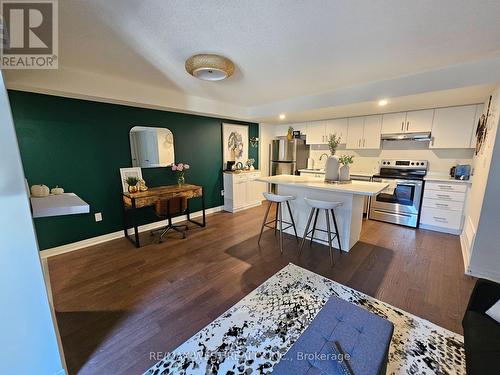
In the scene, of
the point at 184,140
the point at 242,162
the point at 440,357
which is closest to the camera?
the point at 440,357

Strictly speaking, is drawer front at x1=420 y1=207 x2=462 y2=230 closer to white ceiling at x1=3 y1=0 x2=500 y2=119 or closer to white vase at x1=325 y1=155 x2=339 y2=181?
white vase at x1=325 y1=155 x2=339 y2=181

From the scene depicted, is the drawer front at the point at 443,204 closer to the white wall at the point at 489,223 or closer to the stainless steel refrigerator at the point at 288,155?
the white wall at the point at 489,223

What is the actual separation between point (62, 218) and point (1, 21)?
90.2 inches

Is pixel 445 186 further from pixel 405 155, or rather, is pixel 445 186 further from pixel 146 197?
pixel 146 197

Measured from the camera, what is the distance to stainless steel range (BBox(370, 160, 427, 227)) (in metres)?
3.75

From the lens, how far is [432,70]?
257 cm

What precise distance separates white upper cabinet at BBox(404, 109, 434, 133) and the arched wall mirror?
440cm

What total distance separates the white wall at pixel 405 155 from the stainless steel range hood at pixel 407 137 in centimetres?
17

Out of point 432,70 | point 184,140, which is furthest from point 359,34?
point 184,140

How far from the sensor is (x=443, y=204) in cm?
352

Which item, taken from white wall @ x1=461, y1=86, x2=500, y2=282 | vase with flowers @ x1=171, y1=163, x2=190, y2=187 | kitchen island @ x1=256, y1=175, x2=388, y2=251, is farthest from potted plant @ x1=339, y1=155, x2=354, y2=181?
vase with flowers @ x1=171, y1=163, x2=190, y2=187

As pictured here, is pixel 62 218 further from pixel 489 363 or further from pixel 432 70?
pixel 432 70

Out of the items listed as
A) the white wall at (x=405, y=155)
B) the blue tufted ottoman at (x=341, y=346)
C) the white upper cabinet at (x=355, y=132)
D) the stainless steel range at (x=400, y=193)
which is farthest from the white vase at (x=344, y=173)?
the blue tufted ottoman at (x=341, y=346)

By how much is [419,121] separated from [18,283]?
209 inches
